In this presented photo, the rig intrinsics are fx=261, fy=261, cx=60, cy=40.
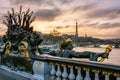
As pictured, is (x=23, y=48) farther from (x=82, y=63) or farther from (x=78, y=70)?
Result: (x=82, y=63)

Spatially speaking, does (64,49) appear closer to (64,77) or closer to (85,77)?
(64,77)

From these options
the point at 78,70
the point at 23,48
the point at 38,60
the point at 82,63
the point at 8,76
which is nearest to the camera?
the point at 82,63

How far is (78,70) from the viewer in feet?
17.5

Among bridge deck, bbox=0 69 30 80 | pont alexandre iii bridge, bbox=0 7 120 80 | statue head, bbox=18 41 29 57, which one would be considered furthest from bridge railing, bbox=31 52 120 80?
bridge deck, bbox=0 69 30 80

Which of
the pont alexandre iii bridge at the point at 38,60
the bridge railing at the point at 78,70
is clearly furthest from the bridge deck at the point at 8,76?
the bridge railing at the point at 78,70

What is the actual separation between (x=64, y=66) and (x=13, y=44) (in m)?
2.92

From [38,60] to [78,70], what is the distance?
62.0 inches

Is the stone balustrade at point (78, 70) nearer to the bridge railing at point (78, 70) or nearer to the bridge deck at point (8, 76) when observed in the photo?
the bridge railing at point (78, 70)

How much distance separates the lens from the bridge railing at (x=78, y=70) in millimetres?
4562

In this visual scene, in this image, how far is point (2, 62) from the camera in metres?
9.14

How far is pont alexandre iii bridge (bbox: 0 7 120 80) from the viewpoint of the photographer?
500cm

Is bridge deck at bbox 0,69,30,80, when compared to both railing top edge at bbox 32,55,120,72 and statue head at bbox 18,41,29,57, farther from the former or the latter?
railing top edge at bbox 32,55,120,72

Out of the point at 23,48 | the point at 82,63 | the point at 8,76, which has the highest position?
the point at 23,48

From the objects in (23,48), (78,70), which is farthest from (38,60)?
(78,70)
